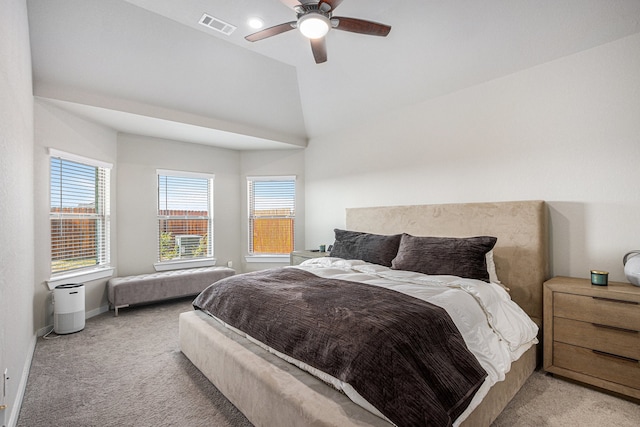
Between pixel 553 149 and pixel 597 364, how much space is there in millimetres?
1803

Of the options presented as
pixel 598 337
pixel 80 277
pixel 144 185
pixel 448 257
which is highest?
pixel 144 185

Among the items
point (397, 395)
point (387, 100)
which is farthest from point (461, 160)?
point (397, 395)

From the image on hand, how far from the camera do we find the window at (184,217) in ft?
16.1

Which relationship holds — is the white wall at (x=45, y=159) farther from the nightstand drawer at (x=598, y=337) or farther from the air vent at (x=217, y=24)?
the nightstand drawer at (x=598, y=337)

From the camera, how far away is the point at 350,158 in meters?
4.77

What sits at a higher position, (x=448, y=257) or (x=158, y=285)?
(x=448, y=257)

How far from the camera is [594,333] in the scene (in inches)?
89.0

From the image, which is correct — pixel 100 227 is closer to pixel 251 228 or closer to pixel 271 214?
pixel 251 228

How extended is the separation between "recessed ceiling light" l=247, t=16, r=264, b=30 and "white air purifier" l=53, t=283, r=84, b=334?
3.46 meters

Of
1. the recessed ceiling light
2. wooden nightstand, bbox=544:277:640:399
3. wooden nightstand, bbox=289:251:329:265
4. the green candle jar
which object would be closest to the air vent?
the recessed ceiling light

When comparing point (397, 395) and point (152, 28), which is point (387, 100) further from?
point (397, 395)

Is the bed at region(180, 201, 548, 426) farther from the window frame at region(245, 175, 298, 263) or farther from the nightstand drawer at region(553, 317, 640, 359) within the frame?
the window frame at region(245, 175, 298, 263)

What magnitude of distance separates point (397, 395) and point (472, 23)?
3088 millimetres

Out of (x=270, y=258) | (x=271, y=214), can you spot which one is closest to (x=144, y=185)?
(x=271, y=214)
